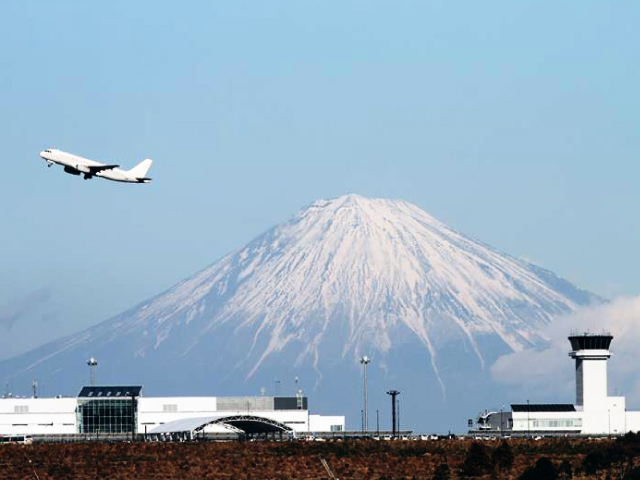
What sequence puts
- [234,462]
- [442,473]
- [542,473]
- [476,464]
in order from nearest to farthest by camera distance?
[542,473] → [442,473] → [476,464] → [234,462]

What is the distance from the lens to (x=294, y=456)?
191 meters

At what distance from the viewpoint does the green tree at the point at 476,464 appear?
168375 millimetres

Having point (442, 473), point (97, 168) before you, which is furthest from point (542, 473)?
point (97, 168)

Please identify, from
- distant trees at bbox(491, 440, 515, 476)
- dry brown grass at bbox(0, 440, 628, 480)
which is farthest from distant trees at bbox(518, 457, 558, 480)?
distant trees at bbox(491, 440, 515, 476)

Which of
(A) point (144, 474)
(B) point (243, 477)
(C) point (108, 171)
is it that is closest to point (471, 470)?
(B) point (243, 477)

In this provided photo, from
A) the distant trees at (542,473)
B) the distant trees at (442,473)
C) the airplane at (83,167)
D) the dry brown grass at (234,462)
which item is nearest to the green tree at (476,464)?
the dry brown grass at (234,462)

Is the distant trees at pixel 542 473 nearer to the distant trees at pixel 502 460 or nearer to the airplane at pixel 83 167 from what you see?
the distant trees at pixel 502 460

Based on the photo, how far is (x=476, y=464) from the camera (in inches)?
6727

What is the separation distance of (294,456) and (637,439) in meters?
41.0

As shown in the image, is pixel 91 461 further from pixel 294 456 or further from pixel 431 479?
pixel 431 479

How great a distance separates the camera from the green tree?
168 m

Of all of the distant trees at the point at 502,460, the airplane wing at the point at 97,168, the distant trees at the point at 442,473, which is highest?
the airplane wing at the point at 97,168

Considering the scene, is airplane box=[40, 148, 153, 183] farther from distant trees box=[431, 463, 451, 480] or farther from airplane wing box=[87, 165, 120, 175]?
distant trees box=[431, 463, 451, 480]

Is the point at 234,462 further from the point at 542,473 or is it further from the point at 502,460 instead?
the point at 542,473
